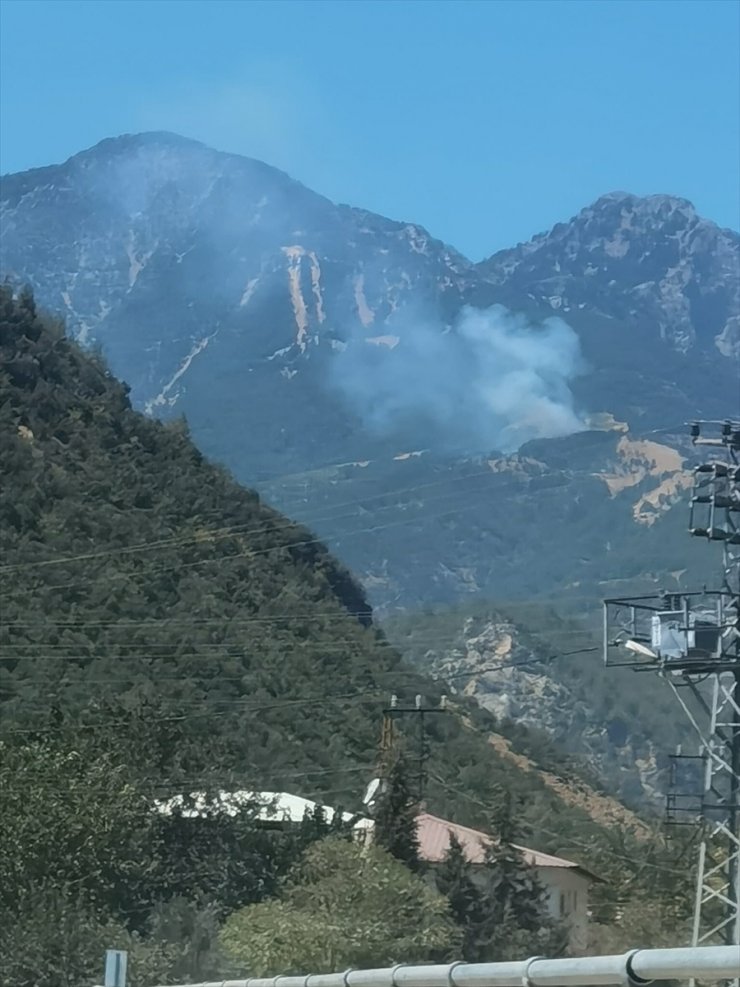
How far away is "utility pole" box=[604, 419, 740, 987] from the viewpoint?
28781 mm

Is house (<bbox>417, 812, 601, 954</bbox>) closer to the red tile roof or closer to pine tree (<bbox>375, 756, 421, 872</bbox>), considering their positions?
the red tile roof

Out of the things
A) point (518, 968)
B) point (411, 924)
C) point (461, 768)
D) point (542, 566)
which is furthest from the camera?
point (542, 566)

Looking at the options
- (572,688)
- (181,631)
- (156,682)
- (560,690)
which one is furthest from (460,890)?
(560,690)

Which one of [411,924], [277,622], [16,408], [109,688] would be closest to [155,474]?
[16,408]

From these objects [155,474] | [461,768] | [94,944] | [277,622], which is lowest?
[94,944]

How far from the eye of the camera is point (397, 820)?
47.9m

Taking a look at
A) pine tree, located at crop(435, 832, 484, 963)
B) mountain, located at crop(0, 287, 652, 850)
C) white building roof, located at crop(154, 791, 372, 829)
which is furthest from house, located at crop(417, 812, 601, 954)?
mountain, located at crop(0, 287, 652, 850)

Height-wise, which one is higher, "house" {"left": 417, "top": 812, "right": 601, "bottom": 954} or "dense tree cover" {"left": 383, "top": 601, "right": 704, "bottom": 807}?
"dense tree cover" {"left": 383, "top": 601, "right": 704, "bottom": 807}

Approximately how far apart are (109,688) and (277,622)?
16489 mm

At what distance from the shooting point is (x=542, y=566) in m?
197

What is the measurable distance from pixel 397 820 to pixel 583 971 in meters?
41.1

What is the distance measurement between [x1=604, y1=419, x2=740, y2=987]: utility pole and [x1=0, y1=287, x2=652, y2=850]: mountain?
72.3 ft

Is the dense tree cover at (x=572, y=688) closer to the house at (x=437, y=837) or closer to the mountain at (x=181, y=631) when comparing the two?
the mountain at (x=181, y=631)

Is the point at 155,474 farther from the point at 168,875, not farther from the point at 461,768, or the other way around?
the point at 168,875
